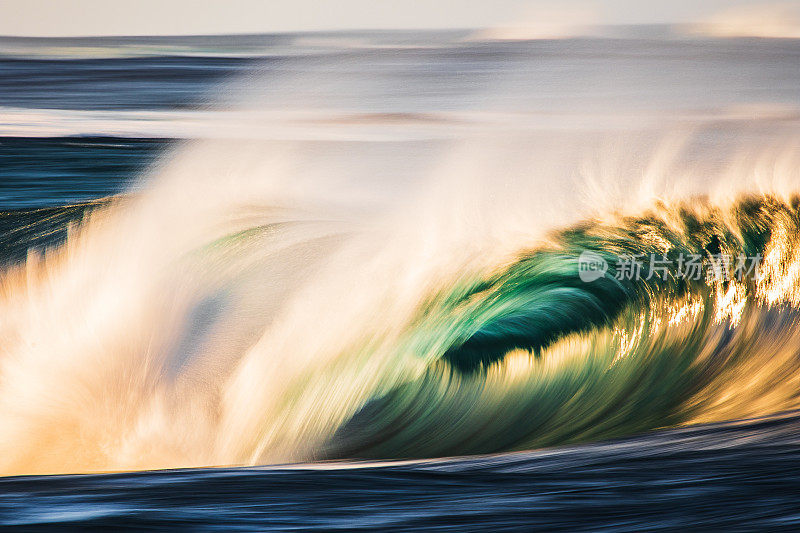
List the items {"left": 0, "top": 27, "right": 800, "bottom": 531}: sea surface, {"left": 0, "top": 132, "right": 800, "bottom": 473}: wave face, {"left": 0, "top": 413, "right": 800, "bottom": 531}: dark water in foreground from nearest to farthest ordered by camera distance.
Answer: {"left": 0, "top": 413, "right": 800, "bottom": 531}: dark water in foreground, {"left": 0, "top": 27, "right": 800, "bottom": 531}: sea surface, {"left": 0, "top": 132, "right": 800, "bottom": 473}: wave face

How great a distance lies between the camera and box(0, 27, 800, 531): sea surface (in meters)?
1.54

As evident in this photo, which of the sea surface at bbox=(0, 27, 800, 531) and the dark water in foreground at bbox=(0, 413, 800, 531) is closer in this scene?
the dark water in foreground at bbox=(0, 413, 800, 531)

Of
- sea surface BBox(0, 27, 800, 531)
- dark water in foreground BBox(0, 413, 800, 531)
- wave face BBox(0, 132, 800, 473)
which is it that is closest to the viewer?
dark water in foreground BBox(0, 413, 800, 531)

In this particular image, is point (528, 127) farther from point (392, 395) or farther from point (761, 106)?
point (392, 395)

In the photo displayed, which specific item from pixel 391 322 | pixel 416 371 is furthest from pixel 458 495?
pixel 391 322

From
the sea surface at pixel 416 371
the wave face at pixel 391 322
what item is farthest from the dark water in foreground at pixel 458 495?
the wave face at pixel 391 322

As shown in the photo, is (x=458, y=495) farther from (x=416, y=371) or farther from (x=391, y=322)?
(x=391, y=322)

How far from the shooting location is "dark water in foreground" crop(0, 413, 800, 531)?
4.66ft

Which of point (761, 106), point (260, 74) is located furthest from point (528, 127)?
point (260, 74)

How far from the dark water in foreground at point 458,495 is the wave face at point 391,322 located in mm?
880

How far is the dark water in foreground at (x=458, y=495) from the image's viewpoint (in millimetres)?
1420

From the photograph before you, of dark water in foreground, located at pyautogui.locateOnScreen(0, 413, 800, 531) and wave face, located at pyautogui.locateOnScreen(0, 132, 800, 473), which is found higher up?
wave face, located at pyautogui.locateOnScreen(0, 132, 800, 473)

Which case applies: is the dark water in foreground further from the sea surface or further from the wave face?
the wave face

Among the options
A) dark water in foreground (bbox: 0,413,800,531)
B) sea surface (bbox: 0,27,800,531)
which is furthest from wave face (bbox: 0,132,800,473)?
dark water in foreground (bbox: 0,413,800,531)
